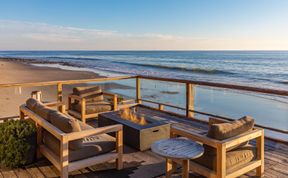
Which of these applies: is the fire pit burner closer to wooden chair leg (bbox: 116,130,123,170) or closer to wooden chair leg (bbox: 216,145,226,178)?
wooden chair leg (bbox: 116,130,123,170)

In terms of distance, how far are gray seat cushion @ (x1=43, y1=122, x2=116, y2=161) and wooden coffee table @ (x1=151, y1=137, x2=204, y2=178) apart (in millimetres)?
808

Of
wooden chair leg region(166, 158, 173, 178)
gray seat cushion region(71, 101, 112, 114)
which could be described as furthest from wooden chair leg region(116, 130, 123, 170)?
gray seat cushion region(71, 101, 112, 114)

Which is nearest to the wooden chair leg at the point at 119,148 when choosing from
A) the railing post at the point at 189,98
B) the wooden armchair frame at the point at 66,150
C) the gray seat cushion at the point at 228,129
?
the wooden armchair frame at the point at 66,150

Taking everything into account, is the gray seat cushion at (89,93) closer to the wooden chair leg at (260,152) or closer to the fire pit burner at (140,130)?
the fire pit burner at (140,130)

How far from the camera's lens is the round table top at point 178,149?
6.47 ft

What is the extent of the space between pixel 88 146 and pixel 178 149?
107 cm

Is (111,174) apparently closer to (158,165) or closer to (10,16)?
(158,165)

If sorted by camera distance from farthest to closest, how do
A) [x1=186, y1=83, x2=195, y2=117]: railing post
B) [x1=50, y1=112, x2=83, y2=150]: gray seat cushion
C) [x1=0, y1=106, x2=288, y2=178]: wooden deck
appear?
[x1=186, y1=83, x2=195, y2=117]: railing post
[x1=0, y1=106, x2=288, y2=178]: wooden deck
[x1=50, y1=112, x2=83, y2=150]: gray seat cushion

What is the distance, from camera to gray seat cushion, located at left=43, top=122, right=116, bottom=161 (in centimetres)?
256

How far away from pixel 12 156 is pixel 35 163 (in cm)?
31

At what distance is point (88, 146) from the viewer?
265 cm

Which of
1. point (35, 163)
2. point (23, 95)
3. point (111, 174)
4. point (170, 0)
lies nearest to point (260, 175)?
point (111, 174)

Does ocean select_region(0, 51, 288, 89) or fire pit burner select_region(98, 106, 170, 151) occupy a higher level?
ocean select_region(0, 51, 288, 89)

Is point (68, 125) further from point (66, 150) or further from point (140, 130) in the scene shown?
point (140, 130)
